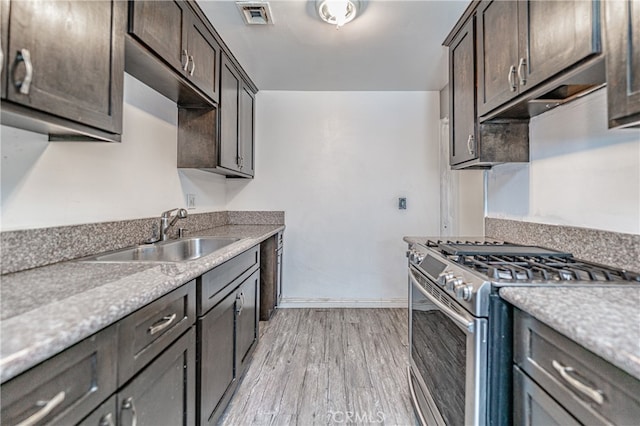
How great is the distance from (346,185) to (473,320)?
2.43m

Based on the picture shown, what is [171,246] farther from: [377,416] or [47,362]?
[377,416]

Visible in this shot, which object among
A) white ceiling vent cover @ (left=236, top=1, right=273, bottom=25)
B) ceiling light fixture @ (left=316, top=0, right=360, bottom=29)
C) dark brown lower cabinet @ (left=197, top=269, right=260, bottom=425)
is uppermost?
white ceiling vent cover @ (left=236, top=1, right=273, bottom=25)

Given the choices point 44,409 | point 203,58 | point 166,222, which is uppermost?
point 203,58

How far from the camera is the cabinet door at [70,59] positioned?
2.67 ft

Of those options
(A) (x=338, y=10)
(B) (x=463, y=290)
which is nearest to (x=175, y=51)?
(A) (x=338, y=10)

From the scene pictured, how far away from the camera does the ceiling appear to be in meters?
1.92

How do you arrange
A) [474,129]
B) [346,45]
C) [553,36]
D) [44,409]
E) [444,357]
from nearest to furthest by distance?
[44,409], [553,36], [444,357], [474,129], [346,45]

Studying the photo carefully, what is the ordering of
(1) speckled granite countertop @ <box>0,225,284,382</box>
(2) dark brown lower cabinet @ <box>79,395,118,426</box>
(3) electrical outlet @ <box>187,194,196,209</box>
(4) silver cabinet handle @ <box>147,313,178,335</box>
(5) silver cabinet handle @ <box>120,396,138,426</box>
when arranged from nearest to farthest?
(1) speckled granite countertop @ <box>0,225,284,382</box> < (2) dark brown lower cabinet @ <box>79,395,118,426</box> < (5) silver cabinet handle @ <box>120,396,138,426</box> < (4) silver cabinet handle @ <box>147,313,178,335</box> < (3) electrical outlet @ <box>187,194,196,209</box>

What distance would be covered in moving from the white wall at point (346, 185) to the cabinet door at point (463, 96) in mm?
1157

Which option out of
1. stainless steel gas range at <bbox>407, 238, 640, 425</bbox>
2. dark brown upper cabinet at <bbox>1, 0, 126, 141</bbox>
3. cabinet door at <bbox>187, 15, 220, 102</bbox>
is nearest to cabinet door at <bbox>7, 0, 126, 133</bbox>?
dark brown upper cabinet at <bbox>1, 0, 126, 141</bbox>

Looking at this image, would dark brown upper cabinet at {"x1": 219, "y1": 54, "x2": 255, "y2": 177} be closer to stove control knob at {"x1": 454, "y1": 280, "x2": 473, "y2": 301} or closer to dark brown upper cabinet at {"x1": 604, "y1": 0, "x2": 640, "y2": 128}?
stove control knob at {"x1": 454, "y1": 280, "x2": 473, "y2": 301}

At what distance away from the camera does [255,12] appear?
1.93m

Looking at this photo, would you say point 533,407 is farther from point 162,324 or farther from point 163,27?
point 163,27

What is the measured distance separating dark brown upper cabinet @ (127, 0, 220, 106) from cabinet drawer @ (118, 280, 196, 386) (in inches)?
42.4
